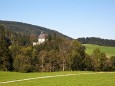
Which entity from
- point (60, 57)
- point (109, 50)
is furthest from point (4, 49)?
point (109, 50)

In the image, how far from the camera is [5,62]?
8200 centimetres

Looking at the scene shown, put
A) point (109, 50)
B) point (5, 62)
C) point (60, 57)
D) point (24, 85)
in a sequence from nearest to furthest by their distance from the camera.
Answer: point (24, 85) → point (5, 62) → point (60, 57) → point (109, 50)

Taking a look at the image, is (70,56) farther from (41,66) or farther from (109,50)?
(109,50)

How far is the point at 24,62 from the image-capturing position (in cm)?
8544

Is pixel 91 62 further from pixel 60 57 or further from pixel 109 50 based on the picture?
pixel 109 50

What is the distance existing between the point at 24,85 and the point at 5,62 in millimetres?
56717

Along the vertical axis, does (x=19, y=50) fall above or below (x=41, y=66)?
above

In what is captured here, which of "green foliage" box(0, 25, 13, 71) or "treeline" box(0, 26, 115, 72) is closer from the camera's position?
"green foliage" box(0, 25, 13, 71)

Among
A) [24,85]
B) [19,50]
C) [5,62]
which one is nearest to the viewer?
[24,85]

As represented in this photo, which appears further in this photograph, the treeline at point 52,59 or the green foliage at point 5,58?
the treeline at point 52,59

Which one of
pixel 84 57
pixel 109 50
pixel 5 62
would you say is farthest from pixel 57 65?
pixel 109 50

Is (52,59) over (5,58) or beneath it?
beneath

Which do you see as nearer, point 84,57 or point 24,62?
point 24,62

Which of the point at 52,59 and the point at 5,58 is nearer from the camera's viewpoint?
the point at 5,58
